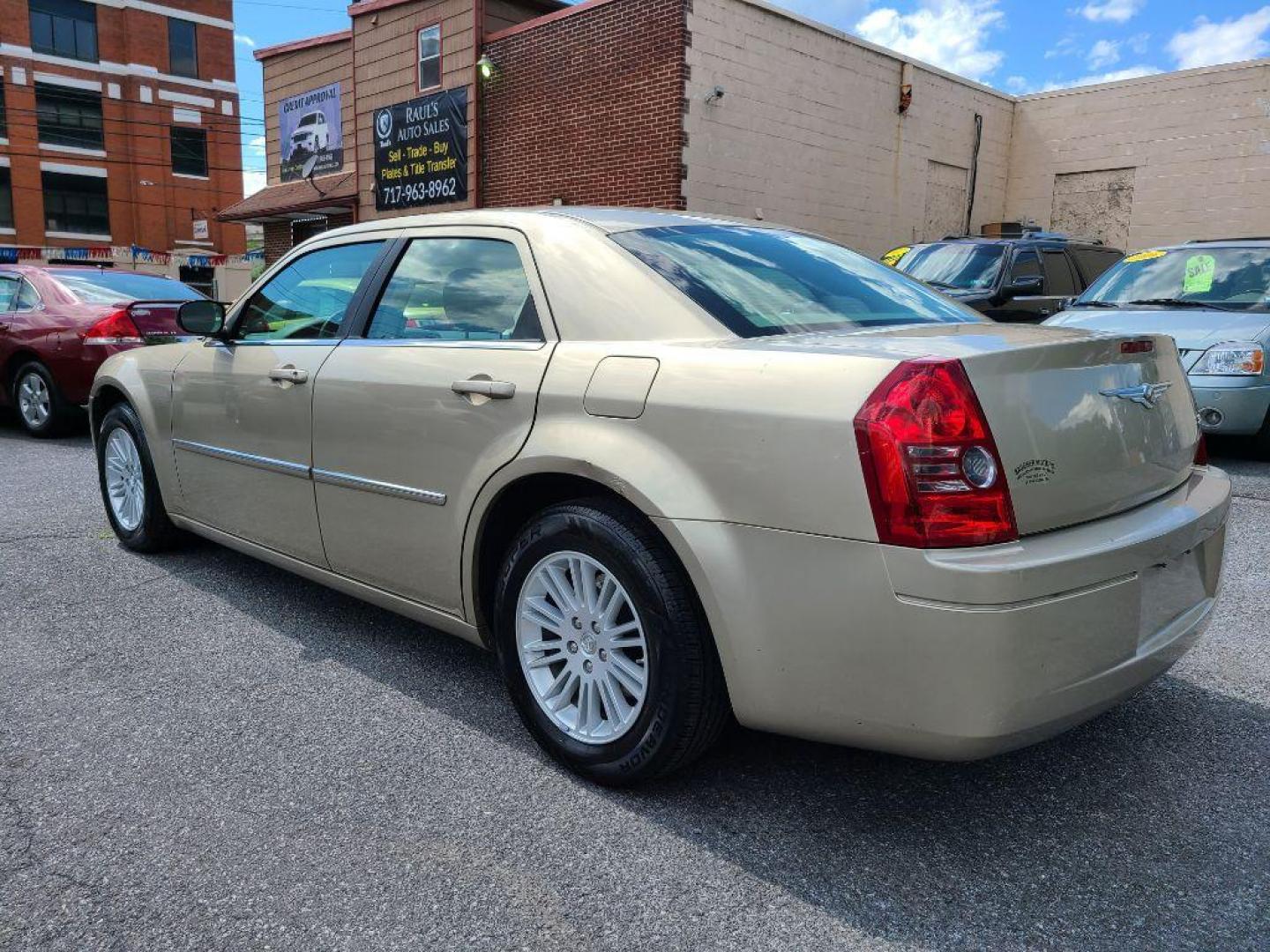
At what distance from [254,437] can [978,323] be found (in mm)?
2647

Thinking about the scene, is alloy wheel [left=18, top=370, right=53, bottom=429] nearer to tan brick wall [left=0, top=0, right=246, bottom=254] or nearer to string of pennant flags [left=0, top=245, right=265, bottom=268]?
string of pennant flags [left=0, top=245, right=265, bottom=268]

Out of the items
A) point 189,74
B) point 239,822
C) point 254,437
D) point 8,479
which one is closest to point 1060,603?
point 239,822

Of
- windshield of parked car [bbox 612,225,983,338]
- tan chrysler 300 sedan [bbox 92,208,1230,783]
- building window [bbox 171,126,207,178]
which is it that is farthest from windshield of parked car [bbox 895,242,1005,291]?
building window [bbox 171,126,207,178]

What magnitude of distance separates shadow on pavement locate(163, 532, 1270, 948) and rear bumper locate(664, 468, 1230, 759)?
32 cm

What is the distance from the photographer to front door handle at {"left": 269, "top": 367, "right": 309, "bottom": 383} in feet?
11.6

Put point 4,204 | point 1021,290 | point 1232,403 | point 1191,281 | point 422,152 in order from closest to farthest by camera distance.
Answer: point 1232,403
point 1191,281
point 1021,290
point 422,152
point 4,204

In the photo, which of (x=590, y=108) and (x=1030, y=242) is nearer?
(x=1030, y=242)

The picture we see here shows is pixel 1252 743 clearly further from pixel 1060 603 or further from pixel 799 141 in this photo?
pixel 799 141

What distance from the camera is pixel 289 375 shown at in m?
3.60

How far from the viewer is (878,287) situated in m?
3.19

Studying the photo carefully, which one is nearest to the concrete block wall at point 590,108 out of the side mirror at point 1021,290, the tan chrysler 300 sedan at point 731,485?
the side mirror at point 1021,290

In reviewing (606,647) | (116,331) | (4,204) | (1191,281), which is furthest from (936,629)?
(4,204)

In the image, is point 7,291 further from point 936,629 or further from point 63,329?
point 936,629

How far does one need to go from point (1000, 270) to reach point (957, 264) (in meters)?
0.48
